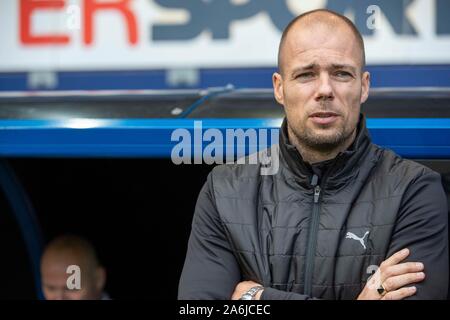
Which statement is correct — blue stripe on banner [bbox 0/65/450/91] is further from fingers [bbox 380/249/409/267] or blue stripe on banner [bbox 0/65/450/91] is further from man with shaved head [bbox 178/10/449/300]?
fingers [bbox 380/249/409/267]

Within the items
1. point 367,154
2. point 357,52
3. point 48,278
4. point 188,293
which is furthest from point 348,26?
point 48,278

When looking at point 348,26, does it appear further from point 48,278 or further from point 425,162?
point 48,278

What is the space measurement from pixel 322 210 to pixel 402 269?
0.74 feet

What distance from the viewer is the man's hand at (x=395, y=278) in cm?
186

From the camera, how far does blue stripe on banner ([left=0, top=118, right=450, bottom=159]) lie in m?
2.23

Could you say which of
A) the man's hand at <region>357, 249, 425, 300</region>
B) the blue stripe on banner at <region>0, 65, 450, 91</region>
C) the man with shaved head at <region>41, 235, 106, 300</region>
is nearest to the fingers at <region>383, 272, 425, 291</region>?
the man's hand at <region>357, 249, 425, 300</region>

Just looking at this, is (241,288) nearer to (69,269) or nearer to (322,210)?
(322,210)

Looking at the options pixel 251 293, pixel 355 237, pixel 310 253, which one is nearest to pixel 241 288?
pixel 251 293

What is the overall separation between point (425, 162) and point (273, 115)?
48cm

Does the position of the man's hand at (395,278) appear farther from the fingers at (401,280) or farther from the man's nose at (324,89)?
the man's nose at (324,89)

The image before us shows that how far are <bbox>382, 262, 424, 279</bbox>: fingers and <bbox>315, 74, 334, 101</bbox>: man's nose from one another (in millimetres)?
422

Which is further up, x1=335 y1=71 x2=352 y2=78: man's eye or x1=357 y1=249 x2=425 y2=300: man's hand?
x1=335 y1=71 x2=352 y2=78: man's eye

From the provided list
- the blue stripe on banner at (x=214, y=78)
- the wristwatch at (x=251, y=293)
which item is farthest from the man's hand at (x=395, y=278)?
the blue stripe on banner at (x=214, y=78)
